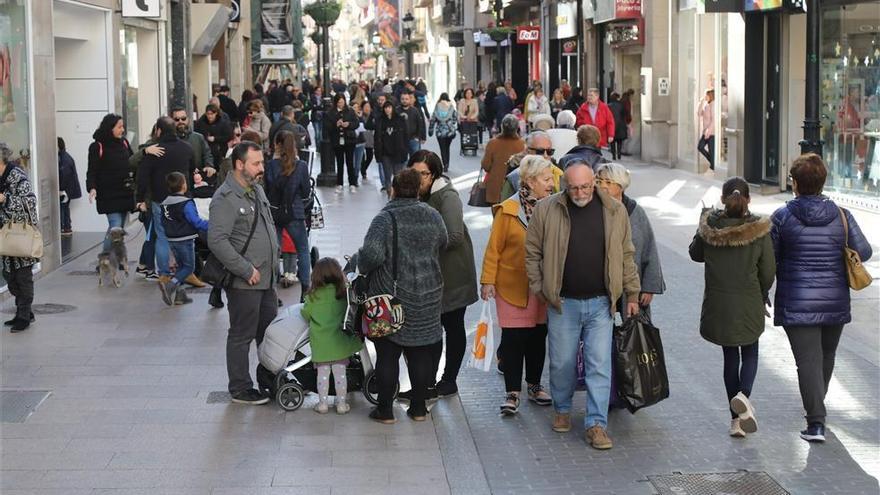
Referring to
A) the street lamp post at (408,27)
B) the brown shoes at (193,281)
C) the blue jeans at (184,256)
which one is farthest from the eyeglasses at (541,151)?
the street lamp post at (408,27)

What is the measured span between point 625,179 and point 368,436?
2.16 meters

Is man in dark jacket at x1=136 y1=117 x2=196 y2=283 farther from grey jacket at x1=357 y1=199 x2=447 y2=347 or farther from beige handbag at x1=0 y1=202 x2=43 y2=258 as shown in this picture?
grey jacket at x1=357 y1=199 x2=447 y2=347

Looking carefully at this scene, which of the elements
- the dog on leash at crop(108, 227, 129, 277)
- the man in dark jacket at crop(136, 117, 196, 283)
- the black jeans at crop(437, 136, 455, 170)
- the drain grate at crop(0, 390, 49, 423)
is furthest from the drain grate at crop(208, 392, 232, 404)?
the black jeans at crop(437, 136, 455, 170)

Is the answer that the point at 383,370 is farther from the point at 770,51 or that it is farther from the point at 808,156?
the point at 770,51

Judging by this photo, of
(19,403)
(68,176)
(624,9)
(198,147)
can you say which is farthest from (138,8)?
(624,9)

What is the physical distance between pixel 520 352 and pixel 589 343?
0.94 m

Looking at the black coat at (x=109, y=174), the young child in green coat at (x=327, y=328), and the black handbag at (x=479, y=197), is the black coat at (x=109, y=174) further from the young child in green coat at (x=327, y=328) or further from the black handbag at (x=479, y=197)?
the young child in green coat at (x=327, y=328)

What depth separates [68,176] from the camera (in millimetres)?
17500

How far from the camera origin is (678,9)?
2745 centimetres

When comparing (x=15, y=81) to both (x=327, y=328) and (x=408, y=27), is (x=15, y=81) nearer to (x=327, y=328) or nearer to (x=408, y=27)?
(x=327, y=328)

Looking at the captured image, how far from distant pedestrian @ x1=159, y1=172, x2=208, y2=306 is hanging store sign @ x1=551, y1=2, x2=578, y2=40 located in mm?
26583

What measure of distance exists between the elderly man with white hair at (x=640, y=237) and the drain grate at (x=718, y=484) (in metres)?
1.26

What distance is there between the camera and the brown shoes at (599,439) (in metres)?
7.86

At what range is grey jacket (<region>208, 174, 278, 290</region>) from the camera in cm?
859
